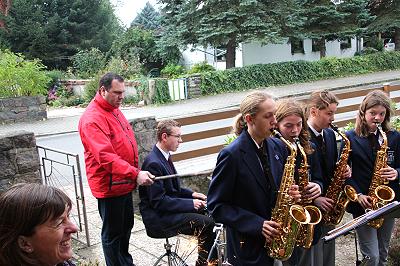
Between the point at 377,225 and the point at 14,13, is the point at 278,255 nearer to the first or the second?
the point at 377,225

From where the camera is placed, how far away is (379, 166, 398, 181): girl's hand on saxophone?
375cm

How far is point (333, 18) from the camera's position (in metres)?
25.2

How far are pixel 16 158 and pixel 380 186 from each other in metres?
4.00

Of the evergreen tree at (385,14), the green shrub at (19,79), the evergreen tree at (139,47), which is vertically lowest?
the green shrub at (19,79)

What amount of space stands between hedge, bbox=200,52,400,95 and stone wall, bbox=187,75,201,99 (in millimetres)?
218

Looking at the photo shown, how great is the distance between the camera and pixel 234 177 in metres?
2.90

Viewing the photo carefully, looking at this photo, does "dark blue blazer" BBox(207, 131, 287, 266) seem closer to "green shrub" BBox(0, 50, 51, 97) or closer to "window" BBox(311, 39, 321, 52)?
"green shrub" BBox(0, 50, 51, 97)

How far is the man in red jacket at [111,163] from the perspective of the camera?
385cm

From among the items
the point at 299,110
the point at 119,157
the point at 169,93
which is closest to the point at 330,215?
the point at 299,110

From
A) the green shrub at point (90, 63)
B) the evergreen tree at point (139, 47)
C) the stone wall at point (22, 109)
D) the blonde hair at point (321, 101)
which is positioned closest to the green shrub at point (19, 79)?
the stone wall at point (22, 109)

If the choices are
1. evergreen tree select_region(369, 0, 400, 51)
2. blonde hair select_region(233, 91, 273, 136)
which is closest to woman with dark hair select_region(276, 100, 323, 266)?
blonde hair select_region(233, 91, 273, 136)

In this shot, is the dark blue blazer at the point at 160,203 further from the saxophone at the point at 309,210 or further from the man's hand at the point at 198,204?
the saxophone at the point at 309,210

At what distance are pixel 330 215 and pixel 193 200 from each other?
1254 mm

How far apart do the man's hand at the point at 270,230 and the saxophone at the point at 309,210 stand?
484 millimetres
